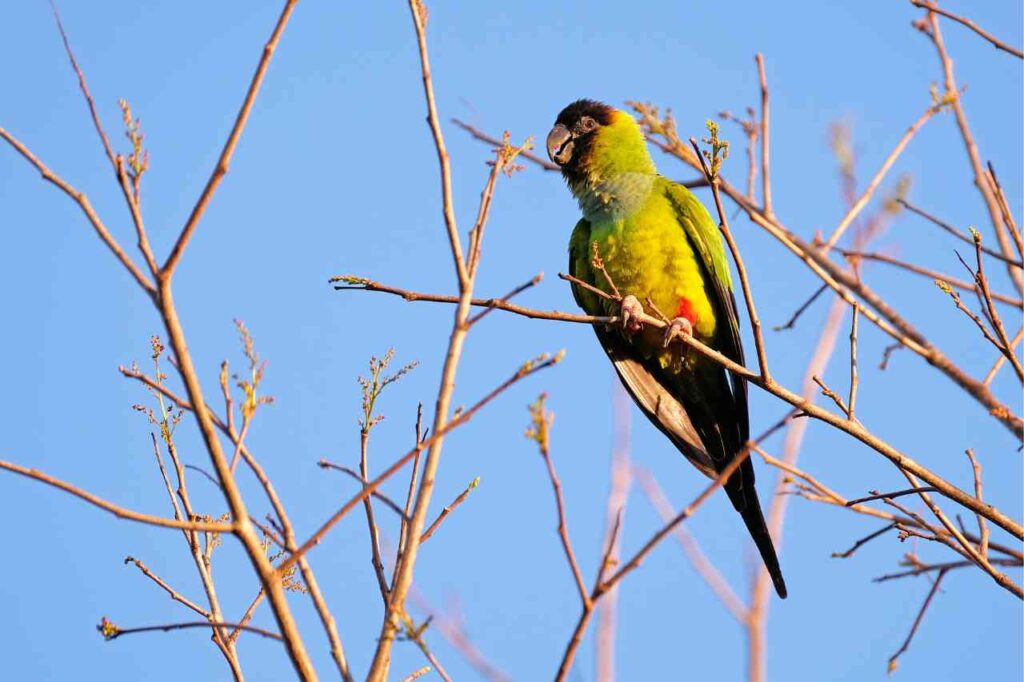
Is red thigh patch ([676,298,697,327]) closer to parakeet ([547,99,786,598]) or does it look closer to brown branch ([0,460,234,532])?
parakeet ([547,99,786,598])

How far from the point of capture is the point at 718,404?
5.59 meters

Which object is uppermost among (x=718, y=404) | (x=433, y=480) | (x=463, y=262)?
(x=718, y=404)

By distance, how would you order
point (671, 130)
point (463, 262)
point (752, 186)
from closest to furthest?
point (463, 262) → point (671, 130) → point (752, 186)

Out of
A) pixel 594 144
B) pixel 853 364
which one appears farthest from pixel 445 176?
pixel 594 144

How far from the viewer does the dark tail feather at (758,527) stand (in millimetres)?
4410

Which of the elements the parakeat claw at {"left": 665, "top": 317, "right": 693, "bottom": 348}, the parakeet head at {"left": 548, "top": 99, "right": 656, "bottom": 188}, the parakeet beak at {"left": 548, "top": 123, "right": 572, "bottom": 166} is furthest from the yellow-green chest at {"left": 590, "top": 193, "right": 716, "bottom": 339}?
the parakeet beak at {"left": 548, "top": 123, "right": 572, "bottom": 166}

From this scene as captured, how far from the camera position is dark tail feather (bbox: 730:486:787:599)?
441 cm

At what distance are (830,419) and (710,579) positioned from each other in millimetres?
819

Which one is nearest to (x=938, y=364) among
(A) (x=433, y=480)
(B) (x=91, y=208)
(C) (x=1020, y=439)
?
(C) (x=1020, y=439)

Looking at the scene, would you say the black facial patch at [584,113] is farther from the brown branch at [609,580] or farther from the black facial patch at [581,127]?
the brown branch at [609,580]

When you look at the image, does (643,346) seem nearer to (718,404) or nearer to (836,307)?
(718,404)

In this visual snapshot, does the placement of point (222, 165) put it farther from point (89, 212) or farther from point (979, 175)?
point (979, 175)

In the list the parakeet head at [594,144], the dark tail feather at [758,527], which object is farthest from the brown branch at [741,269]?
the parakeet head at [594,144]

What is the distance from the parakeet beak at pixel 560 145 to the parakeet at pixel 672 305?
56 centimetres
